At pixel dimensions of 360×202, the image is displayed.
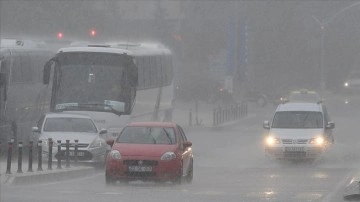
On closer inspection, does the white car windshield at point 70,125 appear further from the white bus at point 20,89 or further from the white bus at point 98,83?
the white bus at point 20,89

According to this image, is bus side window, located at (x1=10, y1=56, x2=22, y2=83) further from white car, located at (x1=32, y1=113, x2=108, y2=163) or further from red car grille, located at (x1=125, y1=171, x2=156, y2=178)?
Answer: red car grille, located at (x1=125, y1=171, x2=156, y2=178)

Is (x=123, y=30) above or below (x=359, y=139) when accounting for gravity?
above

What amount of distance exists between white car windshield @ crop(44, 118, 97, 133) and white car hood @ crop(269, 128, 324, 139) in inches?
234

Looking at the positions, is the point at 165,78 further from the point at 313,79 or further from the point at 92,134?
the point at 313,79

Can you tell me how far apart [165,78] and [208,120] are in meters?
14.1

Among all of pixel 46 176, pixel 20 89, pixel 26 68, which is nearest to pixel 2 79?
pixel 20 89

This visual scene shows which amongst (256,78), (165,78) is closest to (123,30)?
(256,78)

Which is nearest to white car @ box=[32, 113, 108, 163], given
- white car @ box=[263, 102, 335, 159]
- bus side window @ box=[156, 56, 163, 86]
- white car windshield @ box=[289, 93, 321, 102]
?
white car @ box=[263, 102, 335, 159]

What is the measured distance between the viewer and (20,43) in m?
33.4

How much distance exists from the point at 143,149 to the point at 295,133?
9686 millimetres

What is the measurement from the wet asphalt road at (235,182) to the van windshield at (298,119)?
1180 millimetres

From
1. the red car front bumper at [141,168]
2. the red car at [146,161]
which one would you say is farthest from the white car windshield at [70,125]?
the red car front bumper at [141,168]

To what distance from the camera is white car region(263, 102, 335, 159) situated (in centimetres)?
3011

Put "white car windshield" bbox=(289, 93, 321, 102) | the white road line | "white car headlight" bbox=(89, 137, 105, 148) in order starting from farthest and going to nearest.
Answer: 1. "white car windshield" bbox=(289, 93, 321, 102)
2. "white car headlight" bbox=(89, 137, 105, 148)
3. the white road line
